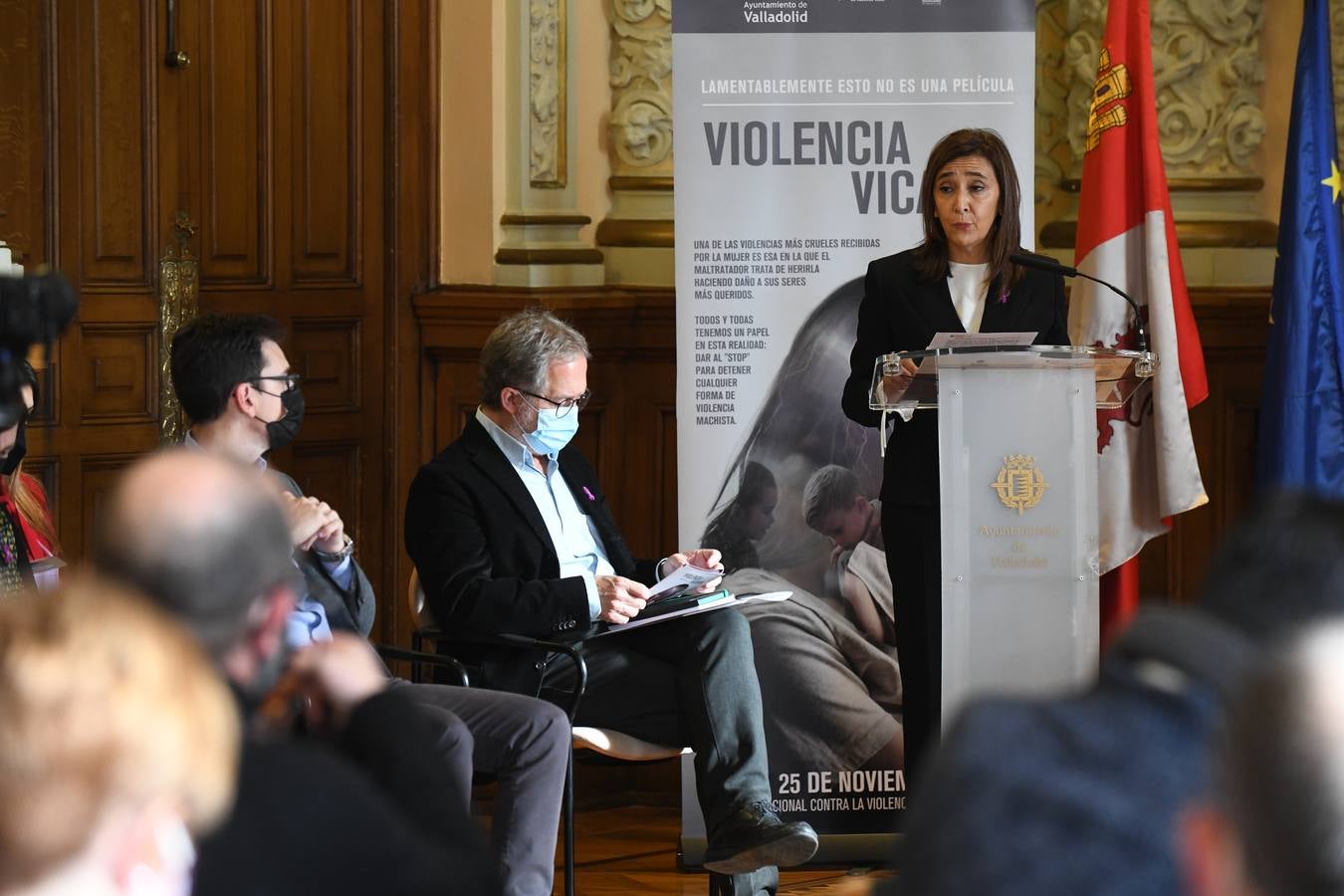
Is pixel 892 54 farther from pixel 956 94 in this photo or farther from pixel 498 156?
pixel 498 156

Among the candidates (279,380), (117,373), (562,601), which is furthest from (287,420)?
(117,373)

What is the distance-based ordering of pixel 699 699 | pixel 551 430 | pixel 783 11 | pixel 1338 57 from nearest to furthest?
pixel 699 699 < pixel 551 430 < pixel 783 11 < pixel 1338 57

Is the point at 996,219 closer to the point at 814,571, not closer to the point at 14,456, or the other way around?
the point at 814,571

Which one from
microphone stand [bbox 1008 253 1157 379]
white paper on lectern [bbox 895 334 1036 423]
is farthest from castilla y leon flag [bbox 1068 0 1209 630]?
white paper on lectern [bbox 895 334 1036 423]

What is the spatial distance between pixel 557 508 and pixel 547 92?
1692 millimetres

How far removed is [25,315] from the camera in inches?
84.9

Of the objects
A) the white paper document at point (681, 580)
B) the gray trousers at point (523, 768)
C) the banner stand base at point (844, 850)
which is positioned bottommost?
the banner stand base at point (844, 850)

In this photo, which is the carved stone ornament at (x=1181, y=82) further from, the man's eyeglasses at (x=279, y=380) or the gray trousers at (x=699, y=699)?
the man's eyeglasses at (x=279, y=380)

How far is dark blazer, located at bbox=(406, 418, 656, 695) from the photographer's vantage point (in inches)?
147

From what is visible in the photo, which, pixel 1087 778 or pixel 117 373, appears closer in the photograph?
pixel 1087 778

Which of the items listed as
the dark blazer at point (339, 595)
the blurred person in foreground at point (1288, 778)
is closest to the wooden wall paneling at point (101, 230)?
the dark blazer at point (339, 595)

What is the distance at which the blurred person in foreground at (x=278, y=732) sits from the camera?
5.05 ft

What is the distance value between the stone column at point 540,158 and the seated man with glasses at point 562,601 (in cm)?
116

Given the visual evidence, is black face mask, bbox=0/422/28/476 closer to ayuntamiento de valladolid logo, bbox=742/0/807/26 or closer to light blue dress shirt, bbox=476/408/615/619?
light blue dress shirt, bbox=476/408/615/619
